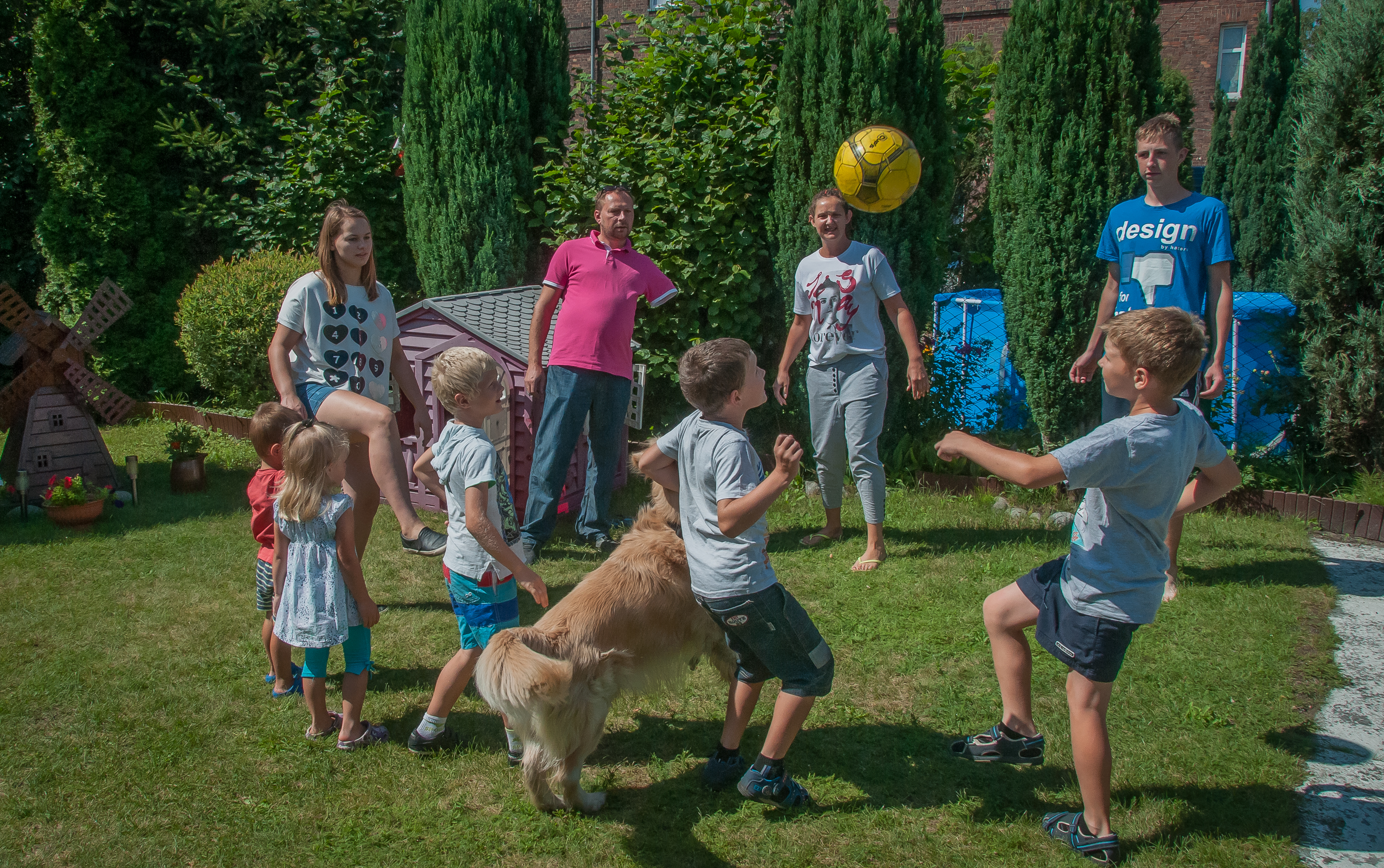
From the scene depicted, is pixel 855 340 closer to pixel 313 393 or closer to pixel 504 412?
pixel 504 412

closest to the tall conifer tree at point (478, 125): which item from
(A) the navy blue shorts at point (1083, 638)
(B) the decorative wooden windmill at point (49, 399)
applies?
(B) the decorative wooden windmill at point (49, 399)

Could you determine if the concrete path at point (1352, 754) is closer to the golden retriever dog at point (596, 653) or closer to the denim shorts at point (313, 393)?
the golden retriever dog at point (596, 653)

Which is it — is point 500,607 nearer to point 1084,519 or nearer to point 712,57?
point 1084,519

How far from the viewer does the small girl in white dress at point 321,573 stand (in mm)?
3314

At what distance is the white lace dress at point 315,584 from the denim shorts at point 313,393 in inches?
39.7

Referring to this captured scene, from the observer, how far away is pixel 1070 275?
6.75 metres

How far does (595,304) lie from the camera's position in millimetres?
5566

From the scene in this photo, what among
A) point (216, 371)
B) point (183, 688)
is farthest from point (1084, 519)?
point (216, 371)

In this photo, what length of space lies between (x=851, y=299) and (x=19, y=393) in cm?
621

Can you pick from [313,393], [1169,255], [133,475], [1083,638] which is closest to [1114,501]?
[1083,638]

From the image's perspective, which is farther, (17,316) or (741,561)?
(17,316)

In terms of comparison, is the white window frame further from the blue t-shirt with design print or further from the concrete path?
the concrete path

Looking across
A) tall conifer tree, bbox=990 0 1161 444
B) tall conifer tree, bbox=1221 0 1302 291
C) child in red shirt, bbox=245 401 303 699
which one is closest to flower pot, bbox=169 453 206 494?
child in red shirt, bbox=245 401 303 699

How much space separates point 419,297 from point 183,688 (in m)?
6.45
